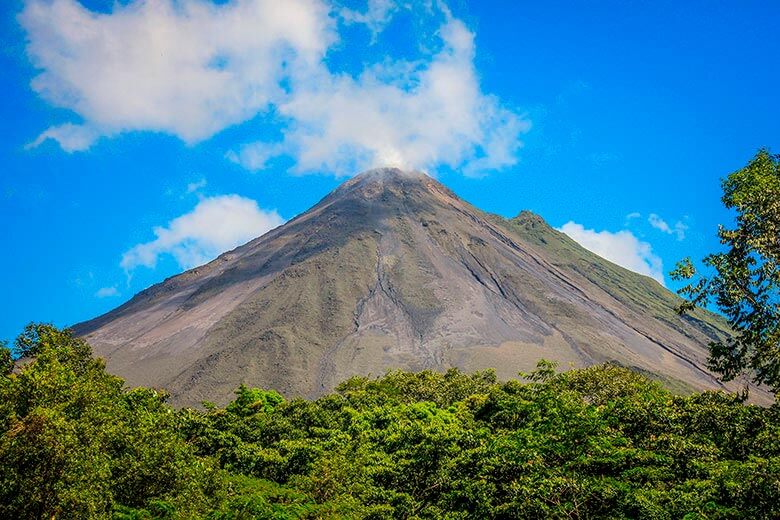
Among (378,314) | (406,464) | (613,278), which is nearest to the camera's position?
(406,464)

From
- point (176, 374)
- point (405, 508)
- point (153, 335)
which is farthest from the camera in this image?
point (153, 335)

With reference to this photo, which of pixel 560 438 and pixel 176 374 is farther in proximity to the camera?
pixel 176 374

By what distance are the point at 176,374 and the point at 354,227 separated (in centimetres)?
5796

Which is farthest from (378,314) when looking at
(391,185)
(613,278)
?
(613,278)

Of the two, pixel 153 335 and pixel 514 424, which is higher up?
pixel 153 335

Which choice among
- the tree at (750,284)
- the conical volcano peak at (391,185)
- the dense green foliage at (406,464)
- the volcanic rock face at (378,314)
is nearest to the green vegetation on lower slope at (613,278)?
the volcanic rock face at (378,314)

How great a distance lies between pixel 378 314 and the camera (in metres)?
104

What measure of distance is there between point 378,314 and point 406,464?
255ft

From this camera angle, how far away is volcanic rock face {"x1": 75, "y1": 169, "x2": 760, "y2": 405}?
87.4m

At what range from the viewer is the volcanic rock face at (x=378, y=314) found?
87.4 m

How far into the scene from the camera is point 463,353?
90.9 metres

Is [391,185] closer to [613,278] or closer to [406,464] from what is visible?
[613,278]

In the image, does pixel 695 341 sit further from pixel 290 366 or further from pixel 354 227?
pixel 290 366

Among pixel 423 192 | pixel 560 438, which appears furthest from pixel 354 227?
pixel 560 438
